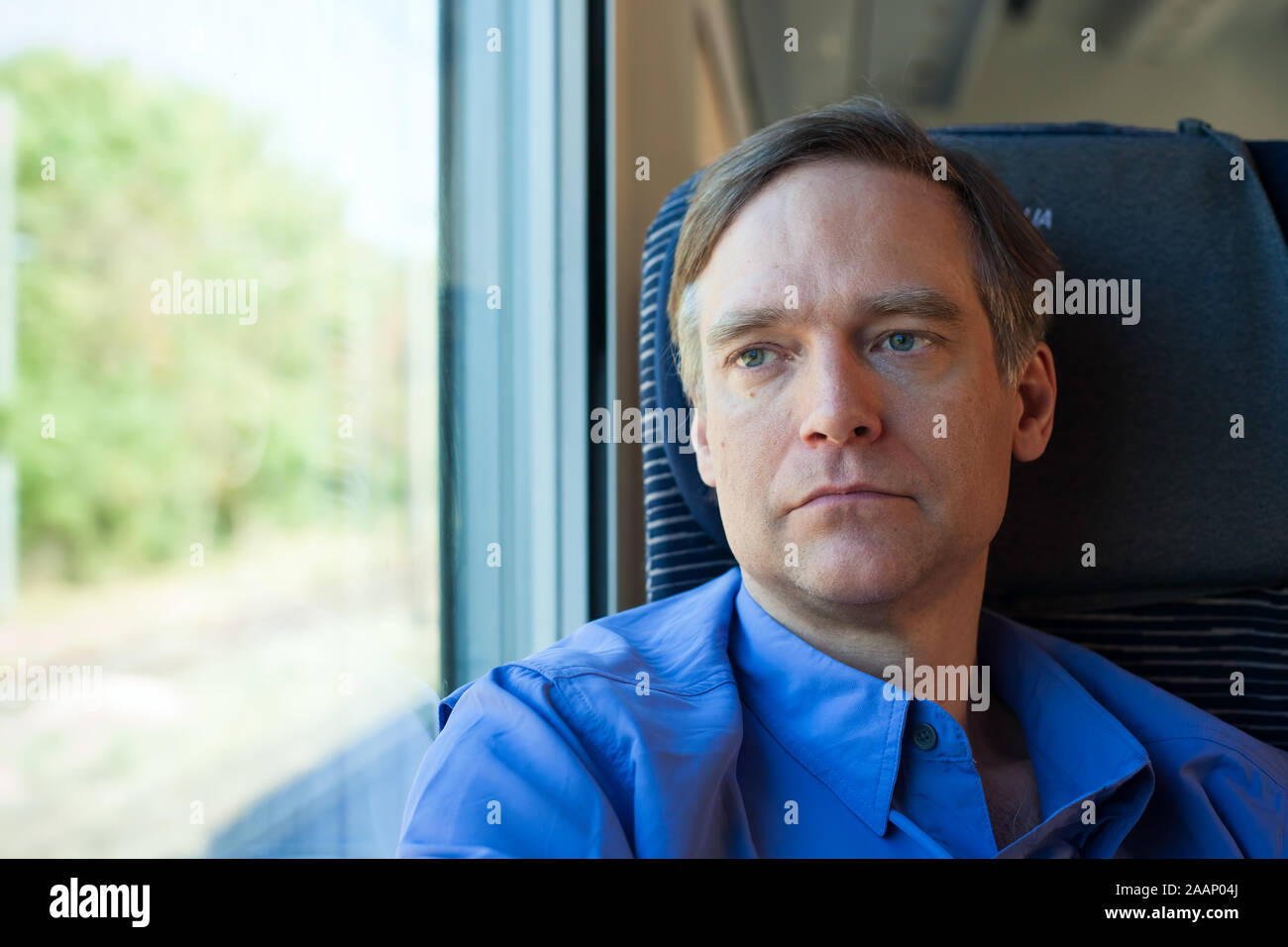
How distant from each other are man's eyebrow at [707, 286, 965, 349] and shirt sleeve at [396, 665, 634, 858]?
0.39m

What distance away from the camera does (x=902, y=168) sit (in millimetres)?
876

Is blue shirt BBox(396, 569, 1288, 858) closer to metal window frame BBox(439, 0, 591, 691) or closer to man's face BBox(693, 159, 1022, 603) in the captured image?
man's face BBox(693, 159, 1022, 603)

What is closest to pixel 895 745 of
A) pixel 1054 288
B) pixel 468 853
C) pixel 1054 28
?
pixel 468 853

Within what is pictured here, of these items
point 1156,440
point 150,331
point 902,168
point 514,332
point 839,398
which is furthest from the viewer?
point 514,332

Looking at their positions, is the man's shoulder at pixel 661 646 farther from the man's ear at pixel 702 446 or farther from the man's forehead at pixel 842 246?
the man's forehead at pixel 842 246

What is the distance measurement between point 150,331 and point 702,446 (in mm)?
560

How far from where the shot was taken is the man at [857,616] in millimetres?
727

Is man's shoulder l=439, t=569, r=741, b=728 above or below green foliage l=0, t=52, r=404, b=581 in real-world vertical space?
below

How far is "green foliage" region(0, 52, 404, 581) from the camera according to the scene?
0.51 m

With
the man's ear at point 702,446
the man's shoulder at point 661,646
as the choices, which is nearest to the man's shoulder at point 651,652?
the man's shoulder at point 661,646

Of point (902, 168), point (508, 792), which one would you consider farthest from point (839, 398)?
point (508, 792)

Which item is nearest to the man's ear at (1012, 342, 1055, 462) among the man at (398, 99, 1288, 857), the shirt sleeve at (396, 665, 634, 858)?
the man at (398, 99, 1288, 857)

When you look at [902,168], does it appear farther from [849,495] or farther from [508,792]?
[508,792]
